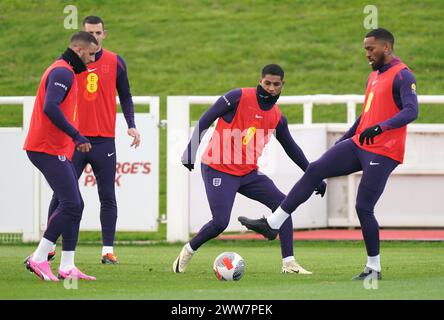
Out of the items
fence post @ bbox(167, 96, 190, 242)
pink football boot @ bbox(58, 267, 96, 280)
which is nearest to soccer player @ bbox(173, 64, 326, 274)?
pink football boot @ bbox(58, 267, 96, 280)

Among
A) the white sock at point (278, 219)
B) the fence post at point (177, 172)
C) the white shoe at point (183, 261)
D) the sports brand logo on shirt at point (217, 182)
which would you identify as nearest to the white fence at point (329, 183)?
the fence post at point (177, 172)

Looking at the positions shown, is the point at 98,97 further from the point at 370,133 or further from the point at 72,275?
the point at 370,133

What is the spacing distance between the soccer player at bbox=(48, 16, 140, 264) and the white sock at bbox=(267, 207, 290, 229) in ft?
7.41

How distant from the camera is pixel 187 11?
34031mm

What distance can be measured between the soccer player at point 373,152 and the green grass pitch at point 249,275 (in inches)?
22.0

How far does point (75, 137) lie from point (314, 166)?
2309 mm

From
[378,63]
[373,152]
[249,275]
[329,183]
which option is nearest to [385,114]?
[373,152]

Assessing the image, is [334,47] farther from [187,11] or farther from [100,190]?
[100,190]

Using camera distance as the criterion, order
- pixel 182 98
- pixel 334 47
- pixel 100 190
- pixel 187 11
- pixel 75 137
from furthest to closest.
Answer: pixel 187 11 < pixel 334 47 < pixel 182 98 < pixel 100 190 < pixel 75 137

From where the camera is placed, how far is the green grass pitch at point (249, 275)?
10.4 m

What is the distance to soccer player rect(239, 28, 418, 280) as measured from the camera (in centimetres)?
1199

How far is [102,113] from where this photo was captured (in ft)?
45.9

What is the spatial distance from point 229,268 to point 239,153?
55.3 inches
